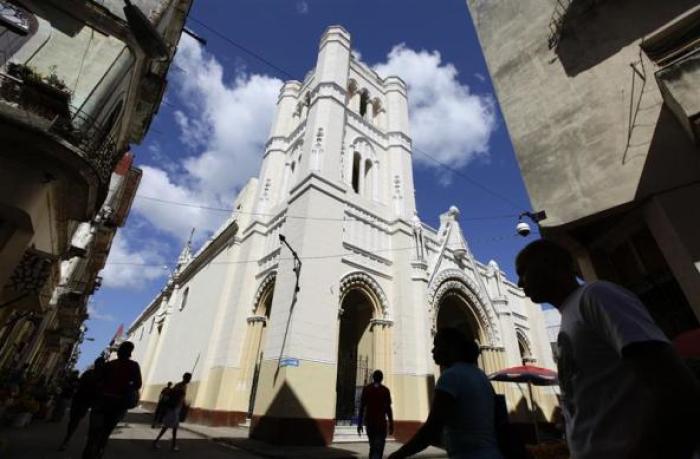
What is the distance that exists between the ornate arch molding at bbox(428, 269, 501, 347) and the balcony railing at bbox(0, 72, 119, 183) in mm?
14675

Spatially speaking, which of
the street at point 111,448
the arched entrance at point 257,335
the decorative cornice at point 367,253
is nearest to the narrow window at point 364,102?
the decorative cornice at point 367,253

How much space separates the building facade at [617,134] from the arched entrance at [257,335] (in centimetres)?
1171

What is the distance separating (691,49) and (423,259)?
11804 millimetres

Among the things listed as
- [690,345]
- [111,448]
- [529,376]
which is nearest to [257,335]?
[111,448]

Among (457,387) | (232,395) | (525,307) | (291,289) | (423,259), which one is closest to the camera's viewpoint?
(457,387)

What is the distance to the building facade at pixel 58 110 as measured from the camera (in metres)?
5.34

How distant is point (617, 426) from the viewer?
115 centimetres

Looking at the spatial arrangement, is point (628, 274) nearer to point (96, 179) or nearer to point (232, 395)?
point (96, 179)

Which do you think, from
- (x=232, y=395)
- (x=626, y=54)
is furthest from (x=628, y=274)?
(x=232, y=395)

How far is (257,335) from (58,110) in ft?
36.6

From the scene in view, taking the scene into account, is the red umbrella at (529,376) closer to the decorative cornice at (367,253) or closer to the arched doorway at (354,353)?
the arched doorway at (354,353)

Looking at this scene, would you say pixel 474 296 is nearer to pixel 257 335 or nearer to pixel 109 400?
pixel 257 335

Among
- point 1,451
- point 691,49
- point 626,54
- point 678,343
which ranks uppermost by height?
point 626,54

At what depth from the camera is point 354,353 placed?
1627 centimetres
